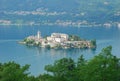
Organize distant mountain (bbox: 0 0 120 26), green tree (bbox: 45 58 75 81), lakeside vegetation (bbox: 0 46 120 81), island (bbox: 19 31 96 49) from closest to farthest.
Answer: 1. lakeside vegetation (bbox: 0 46 120 81)
2. green tree (bbox: 45 58 75 81)
3. island (bbox: 19 31 96 49)
4. distant mountain (bbox: 0 0 120 26)

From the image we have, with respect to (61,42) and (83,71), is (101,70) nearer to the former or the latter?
(83,71)

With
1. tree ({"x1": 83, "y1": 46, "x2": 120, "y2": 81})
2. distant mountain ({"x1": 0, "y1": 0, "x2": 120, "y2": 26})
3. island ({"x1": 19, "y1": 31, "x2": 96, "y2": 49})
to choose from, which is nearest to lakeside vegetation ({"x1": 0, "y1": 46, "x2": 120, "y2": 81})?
tree ({"x1": 83, "y1": 46, "x2": 120, "y2": 81})

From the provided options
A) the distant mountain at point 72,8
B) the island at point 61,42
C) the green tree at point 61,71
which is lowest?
the island at point 61,42

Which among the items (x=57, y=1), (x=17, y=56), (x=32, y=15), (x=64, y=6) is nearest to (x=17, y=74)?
(x=17, y=56)

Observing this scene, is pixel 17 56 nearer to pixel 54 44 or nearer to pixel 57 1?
pixel 54 44

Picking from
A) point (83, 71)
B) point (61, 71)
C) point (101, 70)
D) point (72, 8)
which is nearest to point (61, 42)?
point (61, 71)

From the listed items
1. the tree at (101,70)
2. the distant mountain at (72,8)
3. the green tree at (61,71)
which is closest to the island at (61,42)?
the green tree at (61,71)

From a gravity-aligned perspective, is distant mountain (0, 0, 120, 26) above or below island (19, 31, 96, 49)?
above

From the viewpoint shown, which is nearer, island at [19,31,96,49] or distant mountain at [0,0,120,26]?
island at [19,31,96,49]

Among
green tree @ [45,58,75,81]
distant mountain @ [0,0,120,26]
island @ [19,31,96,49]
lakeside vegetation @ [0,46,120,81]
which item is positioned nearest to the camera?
lakeside vegetation @ [0,46,120,81]

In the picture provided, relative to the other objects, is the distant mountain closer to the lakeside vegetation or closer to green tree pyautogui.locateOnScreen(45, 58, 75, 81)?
green tree pyautogui.locateOnScreen(45, 58, 75, 81)

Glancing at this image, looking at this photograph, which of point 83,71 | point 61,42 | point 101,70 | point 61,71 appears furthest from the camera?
point 61,42

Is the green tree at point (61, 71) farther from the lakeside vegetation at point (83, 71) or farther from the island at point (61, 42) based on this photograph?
the island at point (61, 42)

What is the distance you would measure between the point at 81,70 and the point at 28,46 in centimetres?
2194
